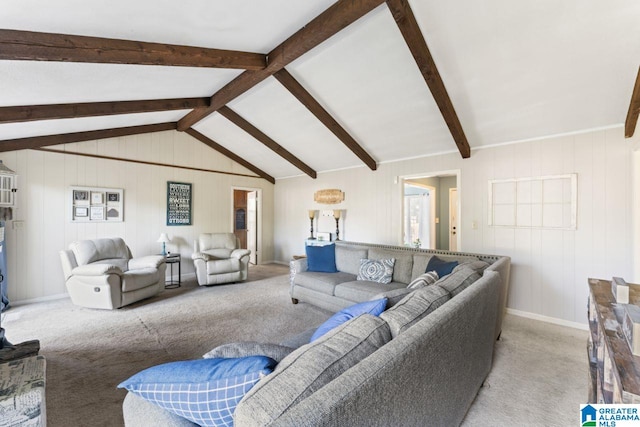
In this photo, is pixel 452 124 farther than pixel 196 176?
No

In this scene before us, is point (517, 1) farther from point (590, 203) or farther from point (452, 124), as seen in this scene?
point (590, 203)

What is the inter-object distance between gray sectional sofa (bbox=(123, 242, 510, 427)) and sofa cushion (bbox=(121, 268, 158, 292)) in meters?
3.09

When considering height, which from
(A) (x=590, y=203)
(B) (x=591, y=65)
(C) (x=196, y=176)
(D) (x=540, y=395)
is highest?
(B) (x=591, y=65)

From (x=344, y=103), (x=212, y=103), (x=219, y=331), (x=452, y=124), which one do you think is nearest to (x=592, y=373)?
(x=452, y=124)

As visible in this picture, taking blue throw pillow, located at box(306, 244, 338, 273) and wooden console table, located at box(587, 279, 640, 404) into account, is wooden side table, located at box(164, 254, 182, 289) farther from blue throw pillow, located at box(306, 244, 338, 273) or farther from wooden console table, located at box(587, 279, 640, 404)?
wooden console table, located at box(587, 279, 640, 404)

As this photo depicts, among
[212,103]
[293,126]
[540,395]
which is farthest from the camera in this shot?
[293,126]

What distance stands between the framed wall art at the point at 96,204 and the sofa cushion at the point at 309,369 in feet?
16.7

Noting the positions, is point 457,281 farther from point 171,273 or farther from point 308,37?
point 171,273

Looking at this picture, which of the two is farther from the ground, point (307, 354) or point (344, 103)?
point (344, 103)

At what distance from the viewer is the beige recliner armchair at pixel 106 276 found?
11.3 feet

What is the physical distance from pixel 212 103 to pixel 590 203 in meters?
5.05

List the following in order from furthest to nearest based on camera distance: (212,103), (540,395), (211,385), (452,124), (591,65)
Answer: (212,103)
(452,124)
(591,65)
(540,395)
(211,385)

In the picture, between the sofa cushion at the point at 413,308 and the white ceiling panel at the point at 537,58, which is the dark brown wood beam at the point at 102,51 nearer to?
the white ceiling panel at the point at 537,58

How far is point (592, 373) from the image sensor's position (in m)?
1.52
